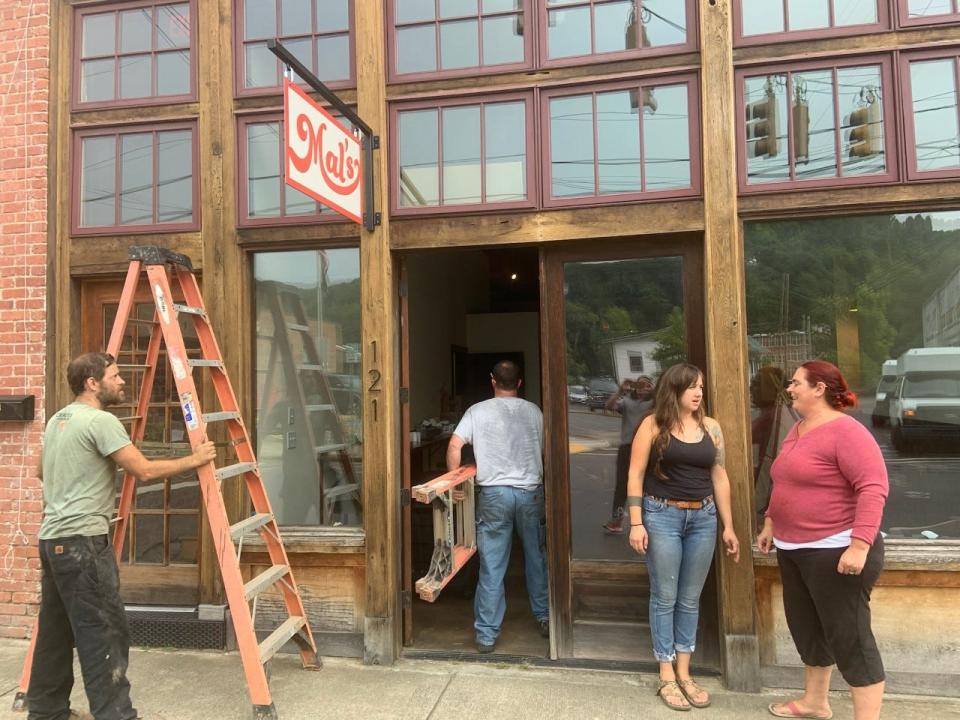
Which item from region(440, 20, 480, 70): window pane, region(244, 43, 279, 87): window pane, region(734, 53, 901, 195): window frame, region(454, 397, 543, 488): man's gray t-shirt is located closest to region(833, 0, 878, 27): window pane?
region(734, 53, 901, 195): window frame

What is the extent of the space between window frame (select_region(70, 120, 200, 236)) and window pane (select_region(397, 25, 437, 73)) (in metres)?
1.45

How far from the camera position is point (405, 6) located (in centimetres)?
428

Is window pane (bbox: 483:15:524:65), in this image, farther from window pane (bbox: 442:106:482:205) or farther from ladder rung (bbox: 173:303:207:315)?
ladder rung (bbox: 173:303:207:315)

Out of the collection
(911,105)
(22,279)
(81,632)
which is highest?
(911,105)

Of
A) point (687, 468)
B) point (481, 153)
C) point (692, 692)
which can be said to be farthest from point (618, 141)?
point (692, 692)

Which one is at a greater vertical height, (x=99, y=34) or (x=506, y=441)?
(x=99, y=34)

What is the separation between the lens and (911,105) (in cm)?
372

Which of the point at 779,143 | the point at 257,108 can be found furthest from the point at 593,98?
the point at 257,108

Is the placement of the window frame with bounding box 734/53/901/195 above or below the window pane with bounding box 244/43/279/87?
below

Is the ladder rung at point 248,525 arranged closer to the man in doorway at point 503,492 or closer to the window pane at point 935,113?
the man in doorway at point 503,492

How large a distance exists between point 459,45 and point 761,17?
1.78 meters

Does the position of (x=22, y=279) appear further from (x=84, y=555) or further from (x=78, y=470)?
(x=84, y=555)

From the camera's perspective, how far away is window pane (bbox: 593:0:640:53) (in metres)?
4.04

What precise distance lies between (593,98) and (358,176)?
58.3 inches
